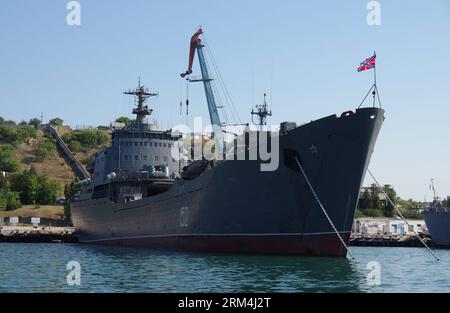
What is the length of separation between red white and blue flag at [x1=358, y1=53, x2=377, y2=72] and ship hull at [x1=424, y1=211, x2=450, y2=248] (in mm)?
41043

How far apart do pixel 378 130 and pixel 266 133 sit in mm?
5699

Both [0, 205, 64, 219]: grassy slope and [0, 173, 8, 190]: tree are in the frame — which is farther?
[0, 173, 8, 190]: tree

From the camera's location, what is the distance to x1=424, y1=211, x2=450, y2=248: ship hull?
215ft

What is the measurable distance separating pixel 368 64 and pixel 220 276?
12999mm

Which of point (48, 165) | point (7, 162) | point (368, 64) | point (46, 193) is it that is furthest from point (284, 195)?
point (48, 165)

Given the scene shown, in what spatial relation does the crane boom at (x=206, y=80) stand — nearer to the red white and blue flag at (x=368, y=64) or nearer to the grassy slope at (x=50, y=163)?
Answer: the red white and blue flag at (x=368, y=64)

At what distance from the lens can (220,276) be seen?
916 inches

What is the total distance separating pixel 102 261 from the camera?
108ft

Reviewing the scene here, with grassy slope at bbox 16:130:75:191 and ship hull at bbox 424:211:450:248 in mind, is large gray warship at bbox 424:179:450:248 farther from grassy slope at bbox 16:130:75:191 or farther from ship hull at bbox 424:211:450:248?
grassy slope at bbox 16:130:75:191

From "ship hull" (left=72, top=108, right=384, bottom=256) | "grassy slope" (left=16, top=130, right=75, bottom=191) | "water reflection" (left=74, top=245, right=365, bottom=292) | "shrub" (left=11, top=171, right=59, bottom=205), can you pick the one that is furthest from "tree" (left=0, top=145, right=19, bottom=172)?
"ship hull" (left=72, top=108, right=384, bottom=256)

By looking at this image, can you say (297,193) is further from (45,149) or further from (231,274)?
(45,149)

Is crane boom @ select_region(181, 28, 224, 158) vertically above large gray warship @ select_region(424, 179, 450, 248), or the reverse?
crane boom @ select_region(181, 28, 224, 158)
